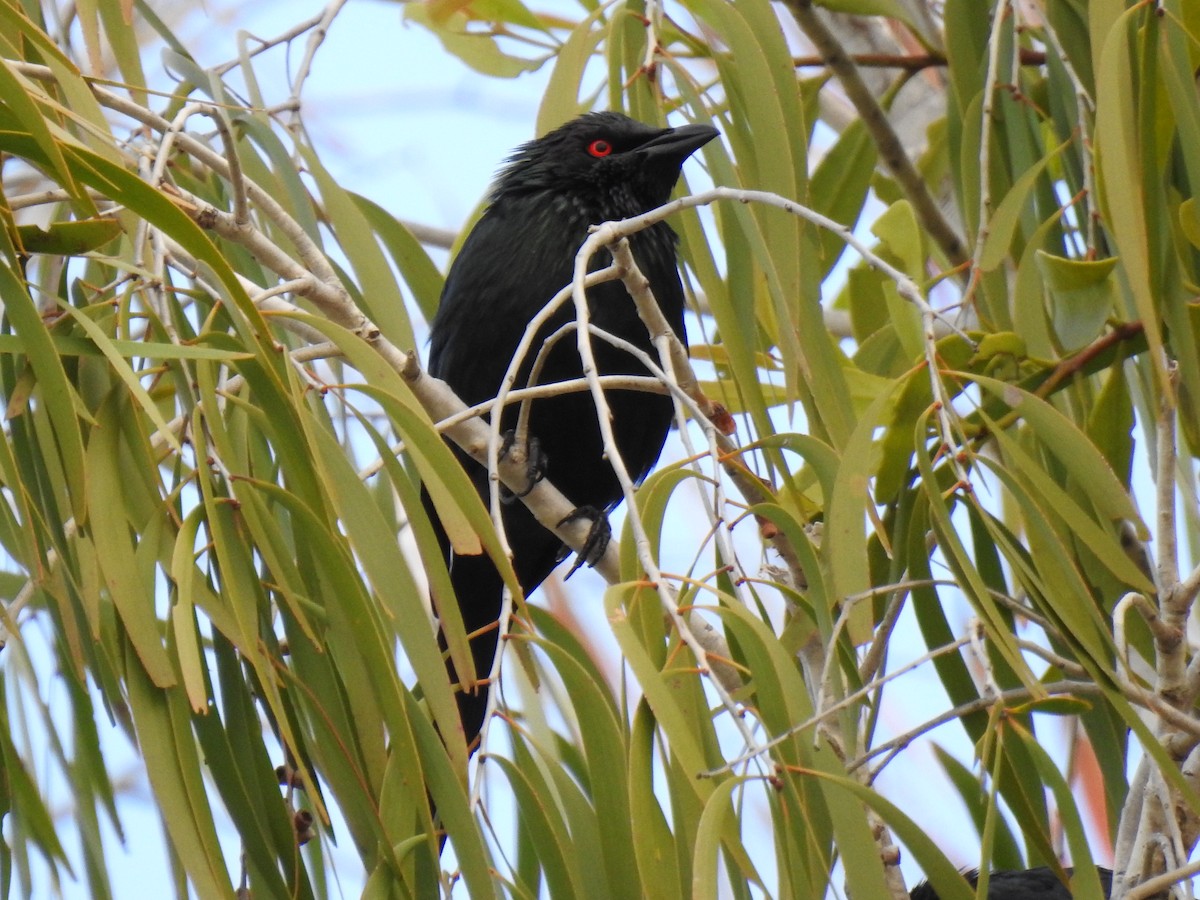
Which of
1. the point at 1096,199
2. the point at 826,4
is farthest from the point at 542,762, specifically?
the point at 826,4

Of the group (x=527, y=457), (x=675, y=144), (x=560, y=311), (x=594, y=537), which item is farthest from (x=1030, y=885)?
(x=675, y=144)

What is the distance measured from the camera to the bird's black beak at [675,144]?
3.41 metres

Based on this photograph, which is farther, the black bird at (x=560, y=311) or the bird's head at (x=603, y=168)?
the bird's head at (x=603, y=168)

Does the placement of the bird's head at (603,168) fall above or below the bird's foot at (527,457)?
above

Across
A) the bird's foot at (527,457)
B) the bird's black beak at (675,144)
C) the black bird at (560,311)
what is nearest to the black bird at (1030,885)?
the bird's foot at (527,457)

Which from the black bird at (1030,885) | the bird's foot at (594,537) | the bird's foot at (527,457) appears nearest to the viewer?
the bird's foot at (527,457)

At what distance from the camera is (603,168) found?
363cm

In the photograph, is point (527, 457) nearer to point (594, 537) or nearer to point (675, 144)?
point (594, 537)

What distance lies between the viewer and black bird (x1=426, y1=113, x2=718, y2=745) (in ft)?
11.0

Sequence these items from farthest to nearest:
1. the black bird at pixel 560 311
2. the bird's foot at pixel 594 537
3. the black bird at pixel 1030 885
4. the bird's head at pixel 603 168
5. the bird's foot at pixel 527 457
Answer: the bird's head at pixel 603 168 → the black bird at pixel 560 311 → the bird's foot at pixel 594 537 → the black bird at pixel 1030 885 → the bird's foot at pixel 527 457

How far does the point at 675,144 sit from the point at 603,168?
0.26 metres

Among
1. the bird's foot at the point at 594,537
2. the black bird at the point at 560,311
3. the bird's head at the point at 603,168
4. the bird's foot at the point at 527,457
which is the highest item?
the bird's head at the point at 603,168

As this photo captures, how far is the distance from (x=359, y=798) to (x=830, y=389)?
0.87m

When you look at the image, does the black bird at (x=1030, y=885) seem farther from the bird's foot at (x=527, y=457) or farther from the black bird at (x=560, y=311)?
the black bird at (x=560, y=311)
